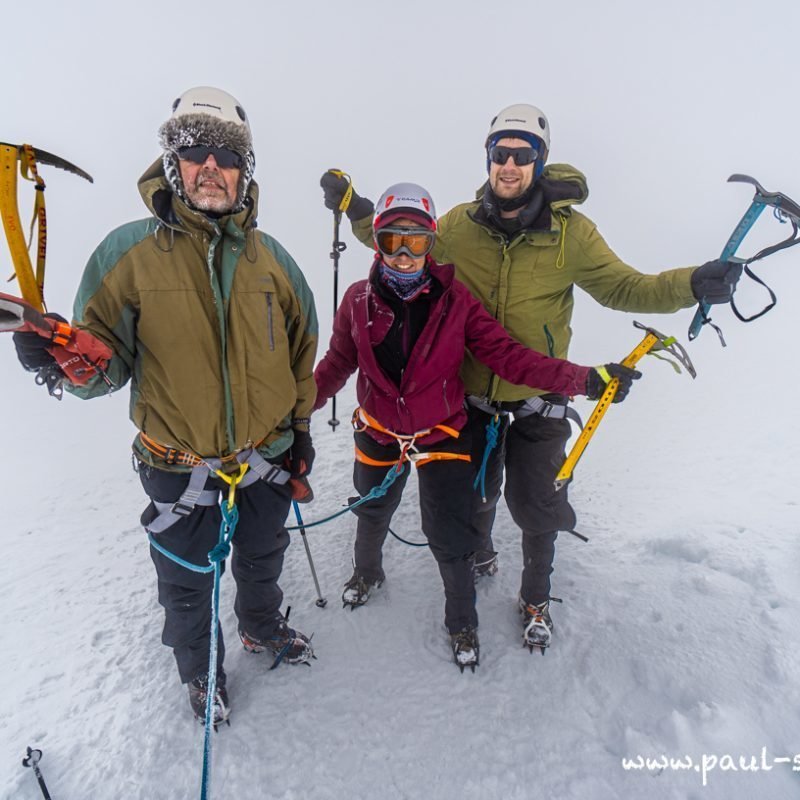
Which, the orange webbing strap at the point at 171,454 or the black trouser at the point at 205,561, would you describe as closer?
the orange webbing strap at the point at 171,454

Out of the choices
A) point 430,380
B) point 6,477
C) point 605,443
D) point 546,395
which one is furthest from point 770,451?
point 6,477

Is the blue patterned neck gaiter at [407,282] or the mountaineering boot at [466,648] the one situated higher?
the blue patterned neck gaiter at [407,282]

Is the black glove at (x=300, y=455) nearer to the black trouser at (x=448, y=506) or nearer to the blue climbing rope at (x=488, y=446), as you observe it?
the black trouser at (x=448, y=506)

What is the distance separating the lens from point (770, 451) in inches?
251

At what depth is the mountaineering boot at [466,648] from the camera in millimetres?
3600

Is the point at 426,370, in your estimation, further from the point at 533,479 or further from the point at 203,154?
the point at 203,154

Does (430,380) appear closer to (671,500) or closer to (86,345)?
(86,345)

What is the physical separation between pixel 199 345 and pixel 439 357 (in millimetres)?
1389

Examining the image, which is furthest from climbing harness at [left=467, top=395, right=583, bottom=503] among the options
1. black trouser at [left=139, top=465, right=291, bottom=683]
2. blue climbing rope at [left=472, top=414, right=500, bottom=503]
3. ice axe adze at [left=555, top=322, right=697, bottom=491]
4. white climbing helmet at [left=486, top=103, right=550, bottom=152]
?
white climbing helmet at [left=486, top=103, right=550, bottom=152]

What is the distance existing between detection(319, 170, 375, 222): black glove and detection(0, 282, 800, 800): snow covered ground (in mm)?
2899

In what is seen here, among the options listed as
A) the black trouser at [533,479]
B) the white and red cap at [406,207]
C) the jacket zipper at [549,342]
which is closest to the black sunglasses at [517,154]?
the white and red cap at [406,207]

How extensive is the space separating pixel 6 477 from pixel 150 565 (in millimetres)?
3052

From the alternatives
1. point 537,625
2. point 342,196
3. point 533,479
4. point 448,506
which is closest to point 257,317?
point 342,196

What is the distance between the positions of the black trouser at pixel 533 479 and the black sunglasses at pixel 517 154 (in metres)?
1.66
